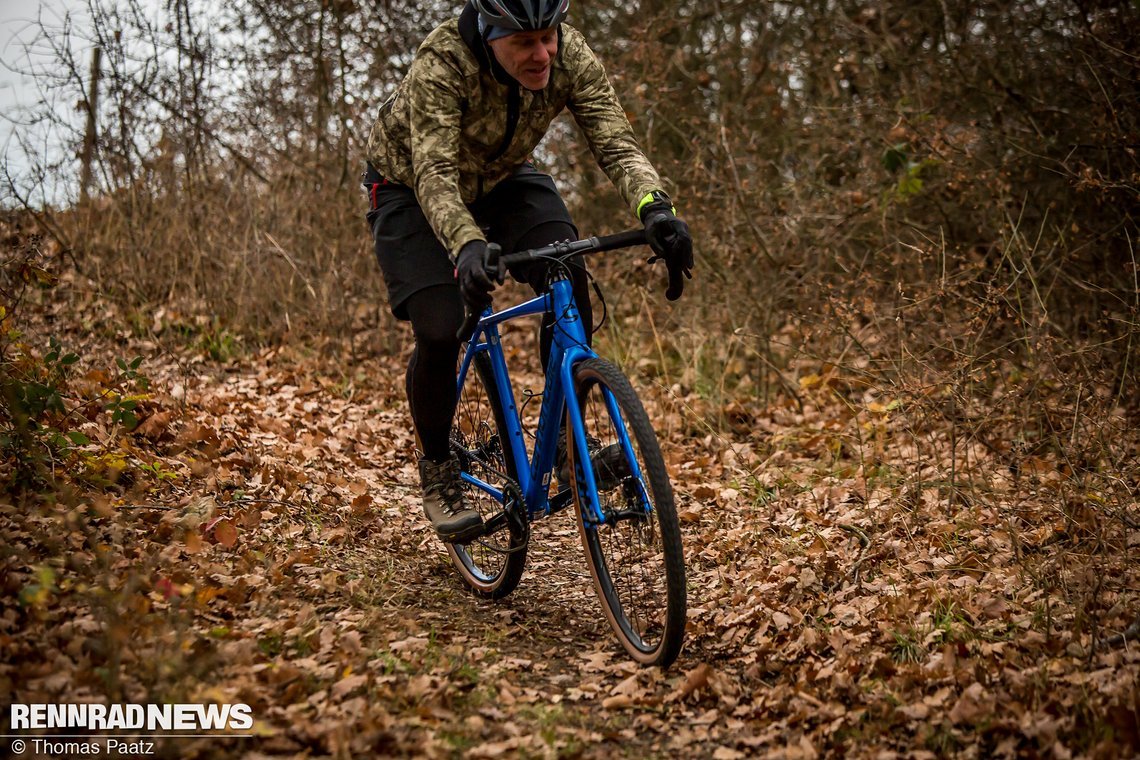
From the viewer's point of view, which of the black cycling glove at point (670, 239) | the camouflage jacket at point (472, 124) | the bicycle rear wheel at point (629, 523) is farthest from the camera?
the camouflage jacket at point (472, 124)

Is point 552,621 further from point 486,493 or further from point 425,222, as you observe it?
point 425,222

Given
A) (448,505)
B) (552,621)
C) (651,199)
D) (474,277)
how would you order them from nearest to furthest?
1. (474,277)
2. (651,199)
3. (552,621)
4. (448,505)

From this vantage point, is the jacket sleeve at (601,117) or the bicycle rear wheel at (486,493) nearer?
the jacket sleeve at (601,117)

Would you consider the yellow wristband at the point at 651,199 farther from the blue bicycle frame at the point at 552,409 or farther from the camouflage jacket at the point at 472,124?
the blue bicycle frame at the point at 552,409

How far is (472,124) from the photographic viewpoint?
12.9 feet

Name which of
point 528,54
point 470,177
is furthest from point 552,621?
point 528,54

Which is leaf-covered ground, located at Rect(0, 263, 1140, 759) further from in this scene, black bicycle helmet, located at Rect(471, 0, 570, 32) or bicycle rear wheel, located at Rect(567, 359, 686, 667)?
black bicycle helmet, located at Rect(471, 0, 570, 32)

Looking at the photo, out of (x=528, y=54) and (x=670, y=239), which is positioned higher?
(x=528, y=54)

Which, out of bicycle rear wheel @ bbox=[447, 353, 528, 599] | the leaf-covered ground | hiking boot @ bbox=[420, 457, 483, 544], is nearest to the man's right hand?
bicycle rear wheel @ bbox=[447, 353, 528, 599]

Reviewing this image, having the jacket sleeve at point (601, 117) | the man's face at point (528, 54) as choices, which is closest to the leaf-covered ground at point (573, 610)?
the jacket sleeve at point (601, 117)

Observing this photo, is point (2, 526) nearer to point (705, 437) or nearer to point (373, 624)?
point (373, 624)

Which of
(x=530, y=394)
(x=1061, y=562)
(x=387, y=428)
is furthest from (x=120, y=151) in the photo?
(x=1061, y=562)

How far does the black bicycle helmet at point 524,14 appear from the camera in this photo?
11.5 feet

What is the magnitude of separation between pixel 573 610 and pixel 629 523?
948 mm
